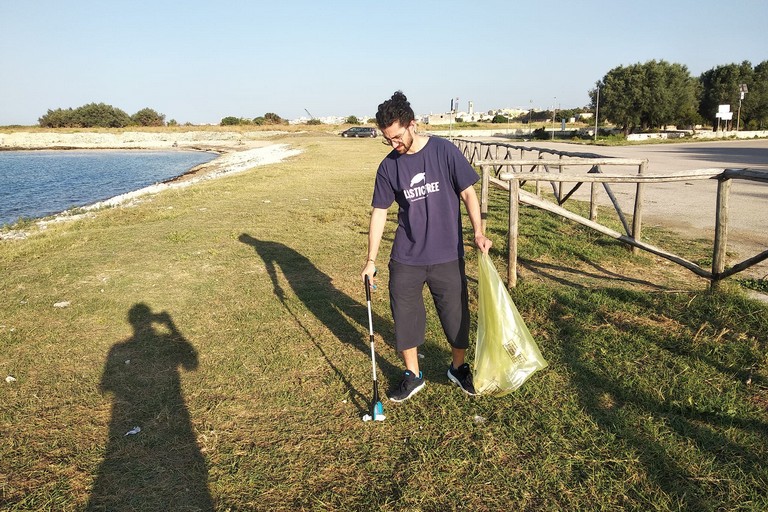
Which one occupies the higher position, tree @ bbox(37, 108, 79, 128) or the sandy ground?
tree @ bbox(37, 108, 79, 128)

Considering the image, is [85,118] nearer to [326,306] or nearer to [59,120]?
[59,120]

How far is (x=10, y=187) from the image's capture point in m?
27.7

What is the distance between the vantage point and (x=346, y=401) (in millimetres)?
3760

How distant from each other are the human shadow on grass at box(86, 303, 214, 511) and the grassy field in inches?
0.7

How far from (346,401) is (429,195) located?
5.35ft

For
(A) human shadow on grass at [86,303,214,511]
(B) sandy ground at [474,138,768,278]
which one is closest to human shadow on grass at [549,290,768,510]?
(A) human shadow on grass at [86,303,214,511]

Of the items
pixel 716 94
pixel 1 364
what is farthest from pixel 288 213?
pixel 716 94

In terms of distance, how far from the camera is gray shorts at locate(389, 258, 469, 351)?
356cm

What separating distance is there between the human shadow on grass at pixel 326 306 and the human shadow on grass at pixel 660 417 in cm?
155

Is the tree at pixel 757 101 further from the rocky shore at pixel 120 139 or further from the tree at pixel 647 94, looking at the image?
the rocky shore at pixel 120 139

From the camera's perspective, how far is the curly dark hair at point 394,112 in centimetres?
329

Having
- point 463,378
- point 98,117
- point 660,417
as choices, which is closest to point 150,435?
point 463,378

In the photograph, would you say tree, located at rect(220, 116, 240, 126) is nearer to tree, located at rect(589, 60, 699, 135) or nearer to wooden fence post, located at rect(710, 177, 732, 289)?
tree, located at rect(589, 60, 699, 135)

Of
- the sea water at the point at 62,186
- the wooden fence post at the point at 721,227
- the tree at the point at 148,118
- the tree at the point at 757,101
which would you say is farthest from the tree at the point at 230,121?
the wooden fence post at the point at 721,227
